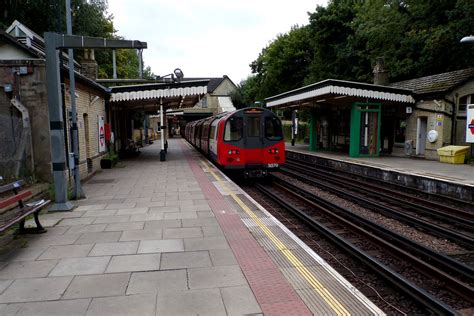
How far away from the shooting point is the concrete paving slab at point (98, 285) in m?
3.69

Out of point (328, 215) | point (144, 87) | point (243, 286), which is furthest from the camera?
point (144, 87)

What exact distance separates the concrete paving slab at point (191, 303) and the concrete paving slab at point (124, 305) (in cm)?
9

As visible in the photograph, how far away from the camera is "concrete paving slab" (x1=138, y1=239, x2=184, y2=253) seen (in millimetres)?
4977

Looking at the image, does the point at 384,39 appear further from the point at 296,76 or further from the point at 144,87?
the point at 296,76

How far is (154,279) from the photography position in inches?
158

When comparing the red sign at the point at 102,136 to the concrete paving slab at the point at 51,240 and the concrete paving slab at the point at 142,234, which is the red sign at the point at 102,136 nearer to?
the concrete paving slab at the point at 51,240

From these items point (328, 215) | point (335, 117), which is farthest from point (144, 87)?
point (335, 117)

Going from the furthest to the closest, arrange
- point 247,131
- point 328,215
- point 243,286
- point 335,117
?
point 335,117
point 247,131
point 328,215
point 243,286

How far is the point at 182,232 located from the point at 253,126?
7.13 meters

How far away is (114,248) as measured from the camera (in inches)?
200

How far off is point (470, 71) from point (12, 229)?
19657 millimetres

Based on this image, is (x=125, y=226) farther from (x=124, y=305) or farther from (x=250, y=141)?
(x=250, y=141)

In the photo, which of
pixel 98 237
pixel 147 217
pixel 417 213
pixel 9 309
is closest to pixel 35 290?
pixel 9 309

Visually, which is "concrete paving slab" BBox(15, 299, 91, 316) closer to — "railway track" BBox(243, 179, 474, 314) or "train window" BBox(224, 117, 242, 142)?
"railway track" BBox(243, 179, 474, 314)
